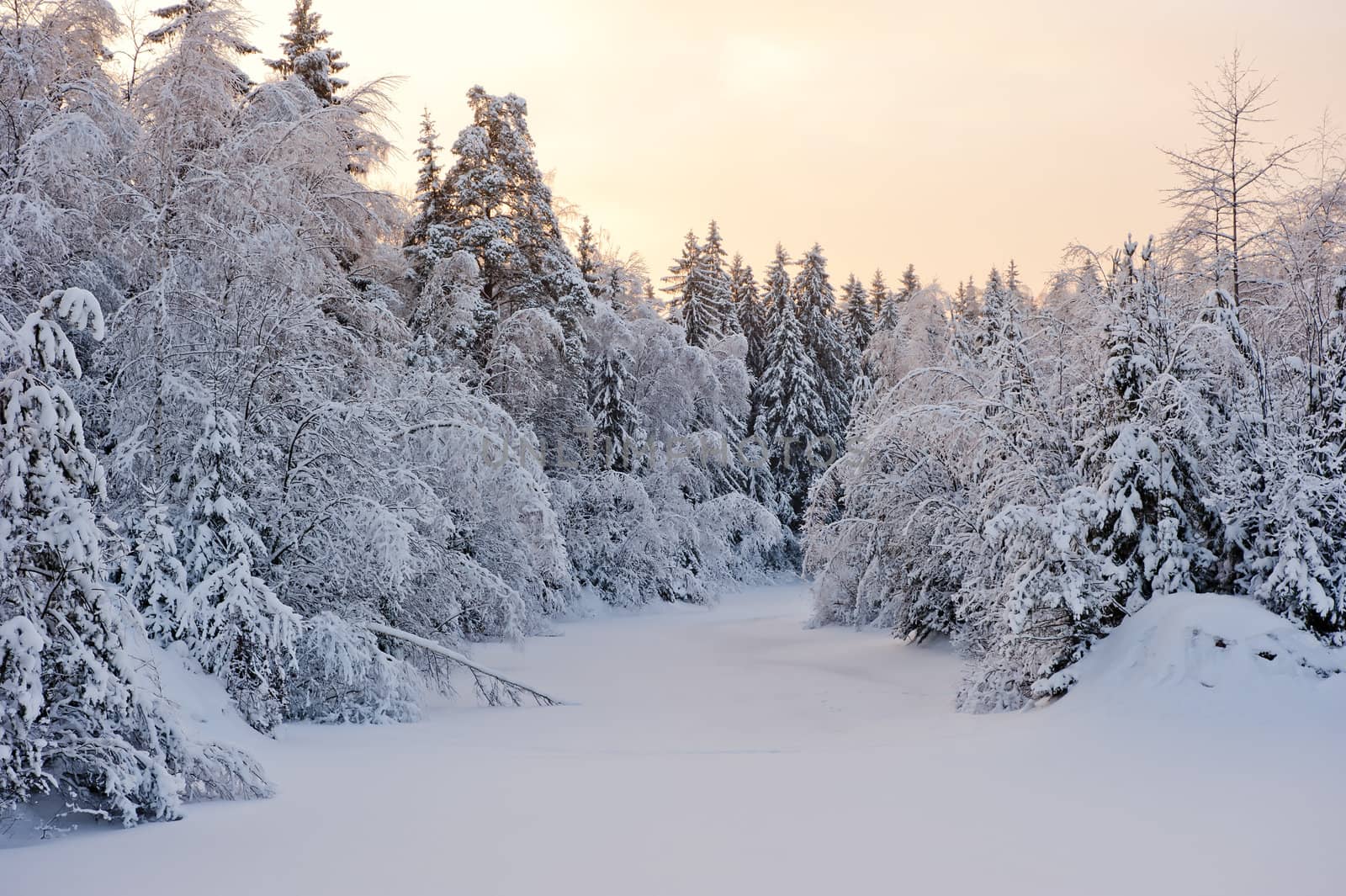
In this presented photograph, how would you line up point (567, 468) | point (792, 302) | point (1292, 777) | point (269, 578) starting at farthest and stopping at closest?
1. point (792, 302)
2. point (567, 468)
3. point (269, 578)
4. point (1292, 777)

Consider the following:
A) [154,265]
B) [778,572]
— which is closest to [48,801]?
[154,265]

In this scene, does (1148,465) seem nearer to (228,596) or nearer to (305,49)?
(228,596)

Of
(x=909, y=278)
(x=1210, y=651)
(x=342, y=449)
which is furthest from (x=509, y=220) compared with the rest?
(x=909, y=278)

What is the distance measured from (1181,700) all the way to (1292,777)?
1.50 metres

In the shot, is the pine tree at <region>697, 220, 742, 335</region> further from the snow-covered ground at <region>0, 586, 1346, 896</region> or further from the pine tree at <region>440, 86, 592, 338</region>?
the snow-covered ground at <region>0, 586, 1346, 896</region>

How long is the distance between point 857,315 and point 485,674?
38.6 metres

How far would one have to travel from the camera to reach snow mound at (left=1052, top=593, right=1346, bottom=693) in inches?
285

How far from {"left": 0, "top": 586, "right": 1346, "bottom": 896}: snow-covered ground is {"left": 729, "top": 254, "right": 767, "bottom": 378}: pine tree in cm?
3217

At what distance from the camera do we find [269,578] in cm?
1020

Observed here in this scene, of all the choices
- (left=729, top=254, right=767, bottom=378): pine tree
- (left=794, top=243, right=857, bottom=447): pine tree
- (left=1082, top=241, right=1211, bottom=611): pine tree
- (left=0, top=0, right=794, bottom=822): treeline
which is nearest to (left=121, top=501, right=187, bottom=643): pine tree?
(left=0, top=0, right=794, bottom=822): treeline

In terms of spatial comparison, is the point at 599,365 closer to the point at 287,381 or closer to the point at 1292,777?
the point at 287,381

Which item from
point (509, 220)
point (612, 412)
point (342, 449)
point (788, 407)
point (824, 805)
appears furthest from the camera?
point (788, 407)

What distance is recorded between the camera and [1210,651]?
751cm

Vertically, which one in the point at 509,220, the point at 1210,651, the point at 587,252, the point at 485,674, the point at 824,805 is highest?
the point at 587,252
